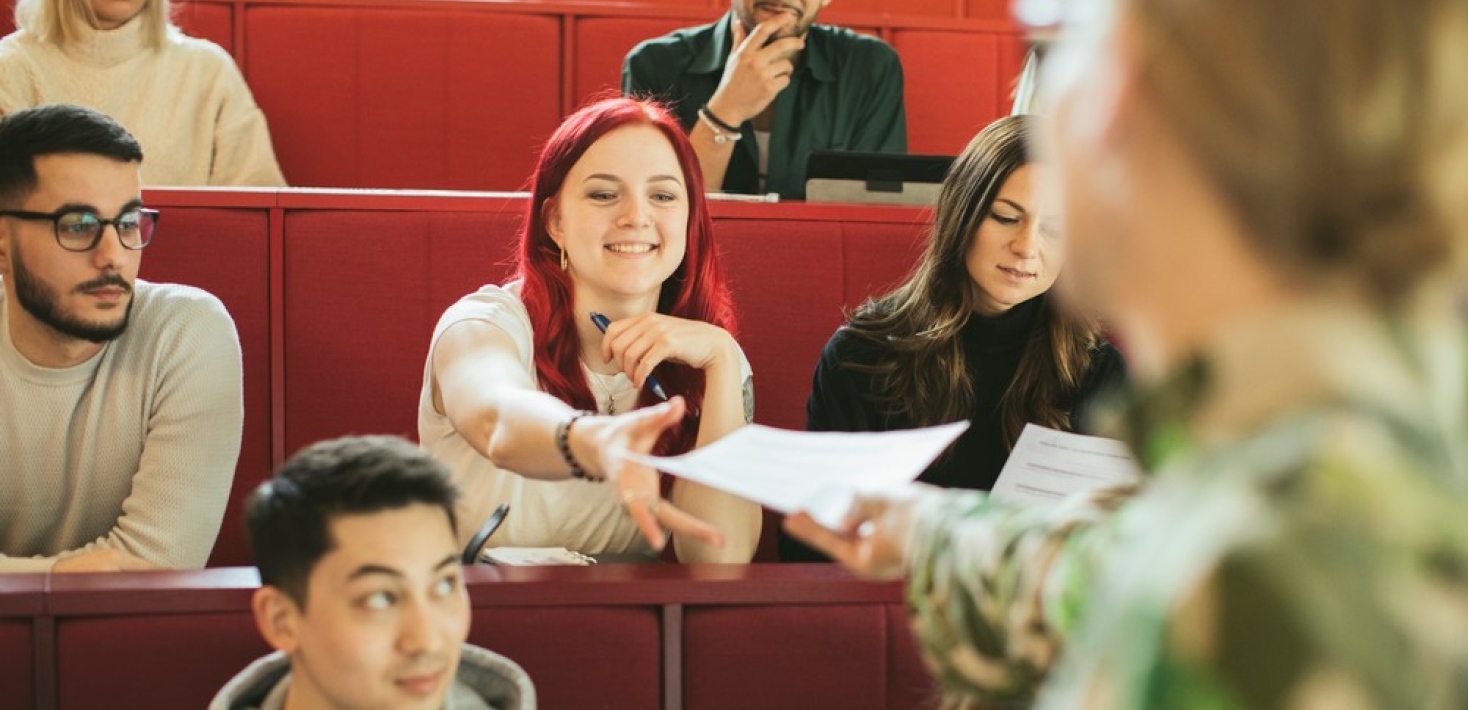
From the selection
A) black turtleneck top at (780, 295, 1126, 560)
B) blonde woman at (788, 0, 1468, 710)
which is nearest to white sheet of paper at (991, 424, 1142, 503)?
black turtleneck top at (780, 295, 1126, 560)

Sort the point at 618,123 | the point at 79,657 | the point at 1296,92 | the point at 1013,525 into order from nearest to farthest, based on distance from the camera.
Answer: the point at 1296,92 → the point at 1013,525 → the point at 79,657 → the point at 618,123

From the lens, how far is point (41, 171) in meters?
1.58

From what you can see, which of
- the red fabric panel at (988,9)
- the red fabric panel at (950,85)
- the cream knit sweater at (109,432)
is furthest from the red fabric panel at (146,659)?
the red fabric panel at (988,9)

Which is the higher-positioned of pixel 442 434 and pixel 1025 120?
pixel 1025 120

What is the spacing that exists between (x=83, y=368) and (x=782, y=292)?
0.80 m

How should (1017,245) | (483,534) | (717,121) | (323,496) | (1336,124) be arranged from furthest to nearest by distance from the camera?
(717,121) < (1017,245) < (483,534) < (323,496) < (1336,124)

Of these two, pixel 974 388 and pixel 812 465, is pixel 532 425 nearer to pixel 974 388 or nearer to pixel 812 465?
pixel 812 465

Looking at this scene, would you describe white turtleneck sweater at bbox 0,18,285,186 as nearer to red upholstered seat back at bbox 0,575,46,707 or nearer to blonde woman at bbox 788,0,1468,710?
red upholstered seat back at bbox 0,575,46,707

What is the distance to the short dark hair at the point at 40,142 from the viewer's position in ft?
5.17

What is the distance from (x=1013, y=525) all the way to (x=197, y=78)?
2.00 m

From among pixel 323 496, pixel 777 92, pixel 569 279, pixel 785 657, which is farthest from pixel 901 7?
pixel 323 496

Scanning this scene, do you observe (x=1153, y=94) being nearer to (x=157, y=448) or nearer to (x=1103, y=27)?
(x=1103, y=27)

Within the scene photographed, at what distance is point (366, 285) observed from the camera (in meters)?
1.93

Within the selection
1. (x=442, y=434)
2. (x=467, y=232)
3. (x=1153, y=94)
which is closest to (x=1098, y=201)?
(x=1153, y=94)
